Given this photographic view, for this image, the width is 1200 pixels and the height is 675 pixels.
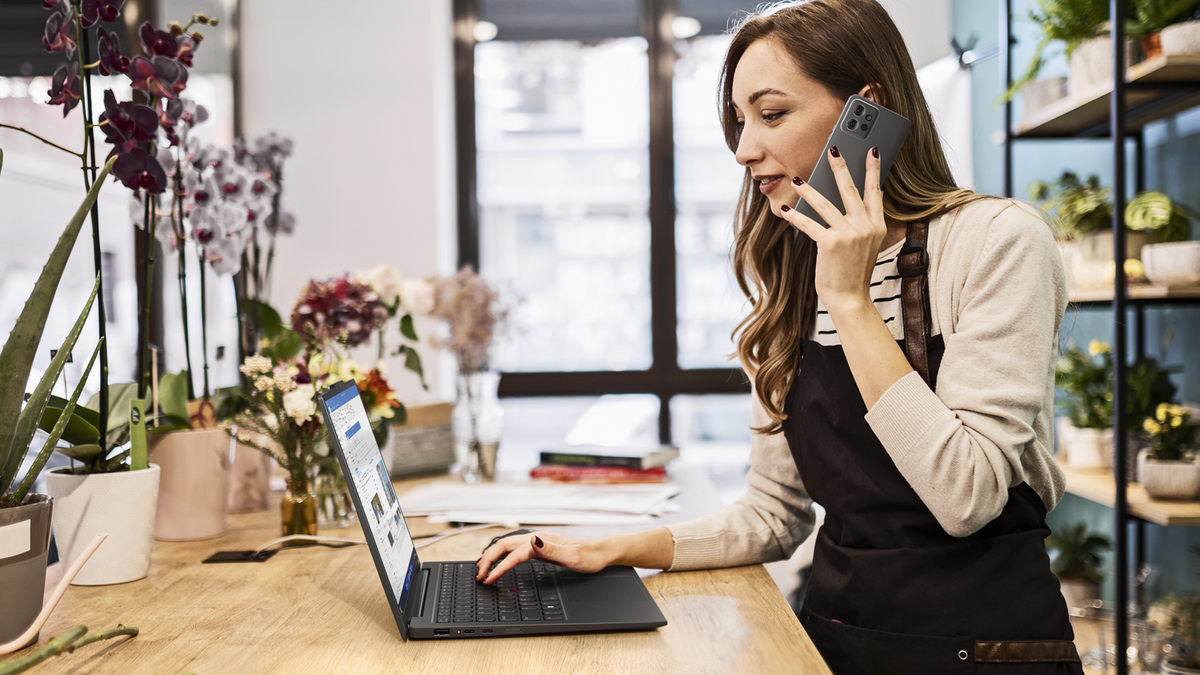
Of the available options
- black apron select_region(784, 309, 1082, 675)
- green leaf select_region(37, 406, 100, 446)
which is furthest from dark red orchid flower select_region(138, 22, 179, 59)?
black apron select_region(784, 309, 1082, 675)

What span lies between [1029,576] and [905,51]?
25.7 inches

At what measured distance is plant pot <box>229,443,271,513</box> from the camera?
1534mm

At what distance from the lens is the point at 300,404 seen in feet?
4.14

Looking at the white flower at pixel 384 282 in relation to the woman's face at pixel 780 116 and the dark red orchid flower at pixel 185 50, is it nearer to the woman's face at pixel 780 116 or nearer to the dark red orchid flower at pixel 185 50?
the dark red orchid flower at pixel 185 50

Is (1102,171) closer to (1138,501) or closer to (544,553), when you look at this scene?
(1138,501)

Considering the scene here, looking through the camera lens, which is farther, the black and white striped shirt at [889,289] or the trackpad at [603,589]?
the black and white striped shirt at [889,289]

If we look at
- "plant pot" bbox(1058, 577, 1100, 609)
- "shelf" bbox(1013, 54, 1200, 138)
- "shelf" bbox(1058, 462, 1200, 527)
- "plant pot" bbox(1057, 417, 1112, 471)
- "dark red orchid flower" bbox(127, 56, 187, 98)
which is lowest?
"plant pot" bbox(1058, 577, 1100, 609)

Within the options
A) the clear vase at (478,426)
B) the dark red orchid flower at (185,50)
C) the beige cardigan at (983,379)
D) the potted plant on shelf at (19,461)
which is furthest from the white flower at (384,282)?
the beige cardigan at (983,379)

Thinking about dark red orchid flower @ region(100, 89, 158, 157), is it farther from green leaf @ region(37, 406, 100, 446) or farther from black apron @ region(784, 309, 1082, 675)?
black apron @ region(784, 309, 1082, 675)

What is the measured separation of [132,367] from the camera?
2.86 m

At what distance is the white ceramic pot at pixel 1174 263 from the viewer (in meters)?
1.84

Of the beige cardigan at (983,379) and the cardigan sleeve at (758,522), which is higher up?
the beige cardigan at (983,379)

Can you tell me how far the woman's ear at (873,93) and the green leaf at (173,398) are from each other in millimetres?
1096

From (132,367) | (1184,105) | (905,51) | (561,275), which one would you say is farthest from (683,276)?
(905,51)
